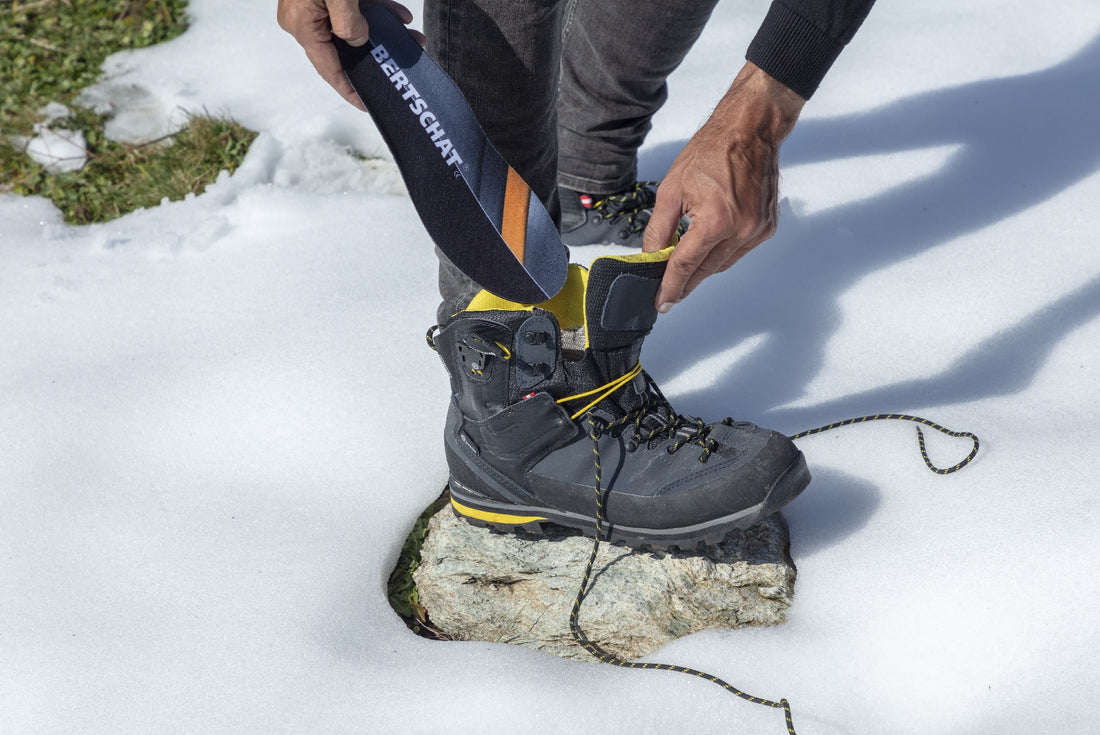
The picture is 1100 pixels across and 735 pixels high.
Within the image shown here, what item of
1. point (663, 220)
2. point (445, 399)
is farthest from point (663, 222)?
point (445, 399)

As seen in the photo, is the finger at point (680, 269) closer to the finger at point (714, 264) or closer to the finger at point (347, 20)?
the finger at point (714, 264)

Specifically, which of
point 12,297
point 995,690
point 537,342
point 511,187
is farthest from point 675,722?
point 12,297

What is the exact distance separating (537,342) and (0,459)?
1310 mm

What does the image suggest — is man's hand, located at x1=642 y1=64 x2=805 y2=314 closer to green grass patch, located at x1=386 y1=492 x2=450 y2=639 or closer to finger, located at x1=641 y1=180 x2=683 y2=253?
finger, located at x1=641 y1=180 x2=683 y2=253

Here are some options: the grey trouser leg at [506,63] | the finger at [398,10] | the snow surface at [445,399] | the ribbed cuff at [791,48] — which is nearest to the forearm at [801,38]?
the ribbed cuff at [791,48]

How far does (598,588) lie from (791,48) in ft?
3.34

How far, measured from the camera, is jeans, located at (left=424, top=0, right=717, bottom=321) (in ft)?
4.96

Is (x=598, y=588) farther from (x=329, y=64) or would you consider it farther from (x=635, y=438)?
(x=329, y=64)

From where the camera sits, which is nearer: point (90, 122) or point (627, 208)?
point (627, 208)

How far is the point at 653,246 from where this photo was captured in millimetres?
1489

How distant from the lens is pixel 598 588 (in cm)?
168

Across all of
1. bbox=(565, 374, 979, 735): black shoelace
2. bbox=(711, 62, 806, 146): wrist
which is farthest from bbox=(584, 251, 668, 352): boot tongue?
bbox=(711, 62, 806, 146): wrist

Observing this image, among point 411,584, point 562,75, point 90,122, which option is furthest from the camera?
point 90,122

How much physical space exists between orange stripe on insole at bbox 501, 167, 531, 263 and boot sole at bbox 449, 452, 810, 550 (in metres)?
0.51
